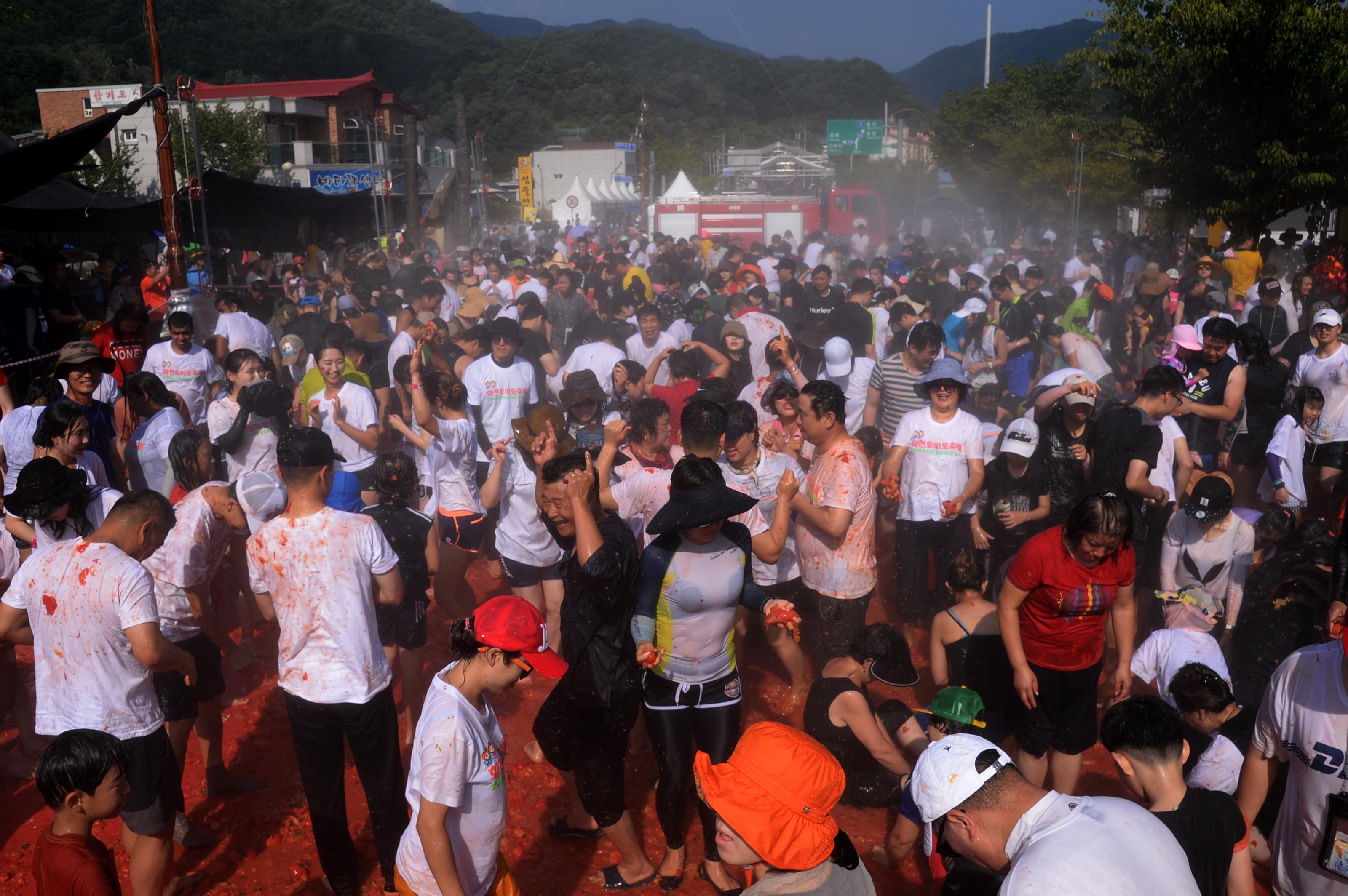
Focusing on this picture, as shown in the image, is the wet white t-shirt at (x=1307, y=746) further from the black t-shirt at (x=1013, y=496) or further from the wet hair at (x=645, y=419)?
the wet hair at (x=645, y=419)

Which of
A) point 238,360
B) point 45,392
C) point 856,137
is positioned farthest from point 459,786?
point 856,137

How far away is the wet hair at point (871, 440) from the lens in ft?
21.7

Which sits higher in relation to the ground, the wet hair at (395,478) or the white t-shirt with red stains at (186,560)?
the wet hair at (395,478)

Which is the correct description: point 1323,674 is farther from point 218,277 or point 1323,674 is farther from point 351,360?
point 218,277

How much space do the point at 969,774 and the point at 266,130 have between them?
55.7m

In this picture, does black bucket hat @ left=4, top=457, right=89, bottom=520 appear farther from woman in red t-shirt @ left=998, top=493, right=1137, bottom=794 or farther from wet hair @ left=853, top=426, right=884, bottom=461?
wet hair @ left=853, top=426, right=884, bottom=461

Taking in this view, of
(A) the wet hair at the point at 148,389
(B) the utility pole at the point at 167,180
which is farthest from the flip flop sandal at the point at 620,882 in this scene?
(B) the utility pole at the point at 167,180

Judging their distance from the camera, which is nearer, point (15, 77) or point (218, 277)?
point (218, 277)

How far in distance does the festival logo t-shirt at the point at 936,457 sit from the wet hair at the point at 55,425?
15.4 feet

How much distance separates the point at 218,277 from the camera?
54.9 feet

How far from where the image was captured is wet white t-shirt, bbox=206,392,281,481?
6.12 metres

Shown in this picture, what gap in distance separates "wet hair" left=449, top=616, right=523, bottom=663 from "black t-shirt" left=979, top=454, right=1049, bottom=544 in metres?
3.55

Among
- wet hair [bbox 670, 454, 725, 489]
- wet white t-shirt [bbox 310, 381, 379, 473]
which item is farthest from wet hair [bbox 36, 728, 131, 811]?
wet white t-shirt [bbox 310, 381, 379, 473]

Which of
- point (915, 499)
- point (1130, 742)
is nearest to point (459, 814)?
point (1130, 742)
